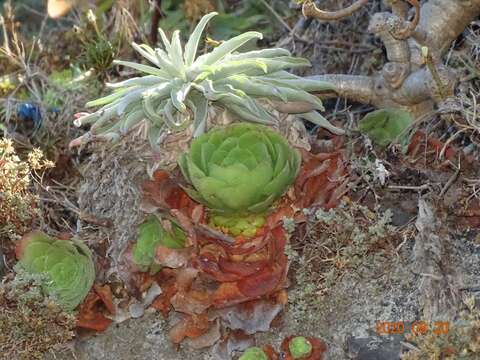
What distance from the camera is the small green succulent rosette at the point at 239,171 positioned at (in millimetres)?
1961

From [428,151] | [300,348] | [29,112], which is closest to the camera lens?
[300,348]

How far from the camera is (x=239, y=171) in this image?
1952mm

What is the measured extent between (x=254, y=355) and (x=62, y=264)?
0.55 meters

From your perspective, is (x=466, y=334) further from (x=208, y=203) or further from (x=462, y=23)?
(x=462, y=23)

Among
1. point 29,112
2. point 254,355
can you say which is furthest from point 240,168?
point 29,112

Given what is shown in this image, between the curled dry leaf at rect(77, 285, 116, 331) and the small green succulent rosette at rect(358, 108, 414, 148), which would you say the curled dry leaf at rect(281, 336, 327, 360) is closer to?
the curled dry leaf at rect(77, 285, 116, 331)

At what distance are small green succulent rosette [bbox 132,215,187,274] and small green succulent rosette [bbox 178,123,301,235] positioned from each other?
97 millimetres

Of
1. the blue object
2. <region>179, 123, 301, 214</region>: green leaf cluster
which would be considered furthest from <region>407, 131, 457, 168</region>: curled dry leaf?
the blue object

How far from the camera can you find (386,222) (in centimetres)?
204

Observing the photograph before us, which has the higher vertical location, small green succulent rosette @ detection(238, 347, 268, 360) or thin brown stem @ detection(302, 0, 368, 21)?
thin brown stem @ detection(302, 0, 368, 21)

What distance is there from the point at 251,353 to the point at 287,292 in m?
0.22

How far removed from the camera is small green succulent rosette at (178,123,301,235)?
1.96 m
